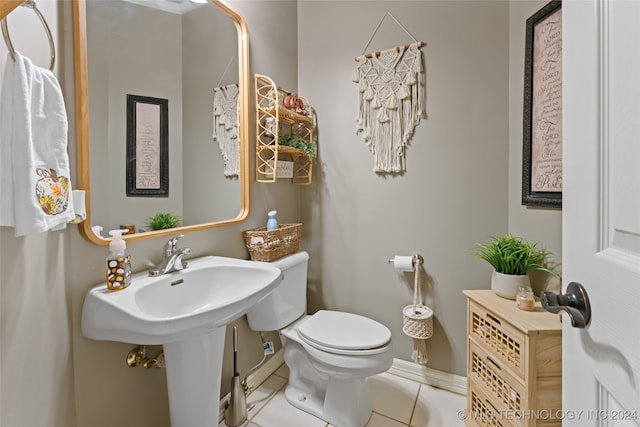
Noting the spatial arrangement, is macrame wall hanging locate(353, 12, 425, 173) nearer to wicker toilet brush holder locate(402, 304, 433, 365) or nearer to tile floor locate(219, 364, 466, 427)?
wicker toilet brush holder locate(402, 304, 433, 365)

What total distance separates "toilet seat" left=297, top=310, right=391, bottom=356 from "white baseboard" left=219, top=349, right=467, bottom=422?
1.27ft

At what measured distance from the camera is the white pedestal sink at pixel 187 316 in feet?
2.83

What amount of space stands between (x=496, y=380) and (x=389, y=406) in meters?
0.60

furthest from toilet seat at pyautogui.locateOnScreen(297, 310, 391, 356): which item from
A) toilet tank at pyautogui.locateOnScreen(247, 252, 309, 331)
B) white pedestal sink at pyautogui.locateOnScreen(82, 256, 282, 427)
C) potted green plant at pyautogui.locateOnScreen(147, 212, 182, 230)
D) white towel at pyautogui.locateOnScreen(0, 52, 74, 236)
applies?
white towel at pyautogui.locateOnScreen(0, 52, 74, 236)

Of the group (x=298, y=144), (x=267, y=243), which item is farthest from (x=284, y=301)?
(x=298, y=144)

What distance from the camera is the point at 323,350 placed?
4.59ft

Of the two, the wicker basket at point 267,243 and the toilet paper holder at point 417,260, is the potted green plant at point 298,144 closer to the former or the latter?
the wicker basket at point 267,243

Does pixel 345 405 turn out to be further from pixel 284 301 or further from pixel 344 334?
pixel 284 301

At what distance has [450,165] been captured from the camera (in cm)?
168

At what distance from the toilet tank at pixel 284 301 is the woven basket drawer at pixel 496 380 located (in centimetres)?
93

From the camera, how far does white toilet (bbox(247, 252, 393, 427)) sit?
1.36m

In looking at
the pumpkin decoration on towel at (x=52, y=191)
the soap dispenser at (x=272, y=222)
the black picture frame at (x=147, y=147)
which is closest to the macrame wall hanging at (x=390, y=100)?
the soap dispenser at (x=272, y=222)
